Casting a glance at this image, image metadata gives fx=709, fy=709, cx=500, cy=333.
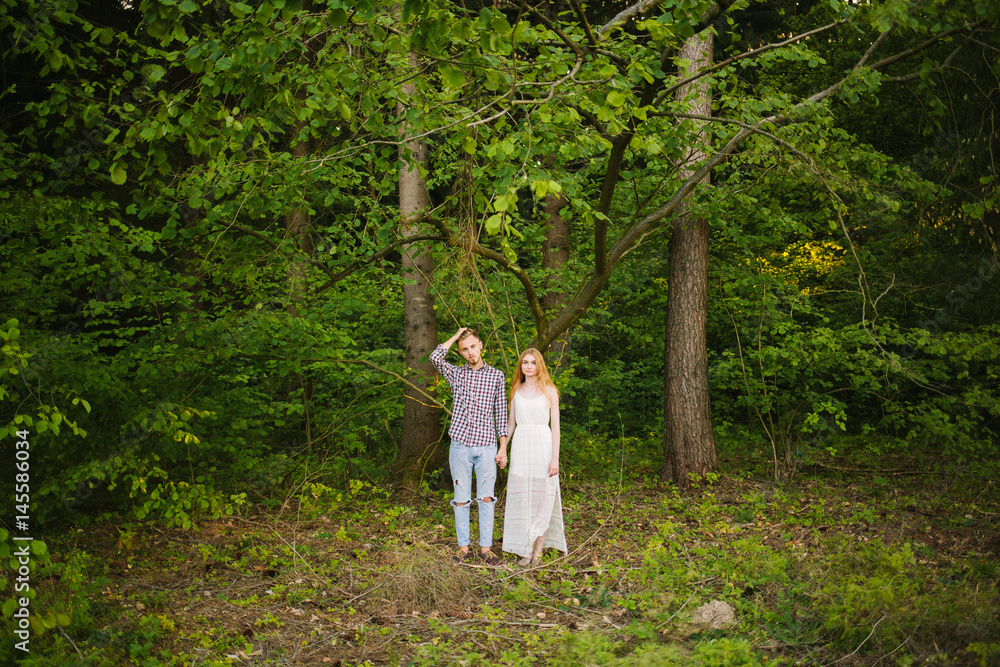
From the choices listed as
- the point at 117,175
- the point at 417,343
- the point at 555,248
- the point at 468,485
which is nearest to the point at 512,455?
the point at 468,485

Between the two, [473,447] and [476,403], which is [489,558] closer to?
[473,447]

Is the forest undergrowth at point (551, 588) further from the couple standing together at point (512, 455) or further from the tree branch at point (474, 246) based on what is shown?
the tree branch at point (474, 246)

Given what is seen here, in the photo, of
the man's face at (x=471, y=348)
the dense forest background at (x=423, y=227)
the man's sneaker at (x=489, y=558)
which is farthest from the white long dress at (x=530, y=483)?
the dense forest background at (x=423, y=227)

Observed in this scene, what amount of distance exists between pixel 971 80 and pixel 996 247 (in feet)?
5.57

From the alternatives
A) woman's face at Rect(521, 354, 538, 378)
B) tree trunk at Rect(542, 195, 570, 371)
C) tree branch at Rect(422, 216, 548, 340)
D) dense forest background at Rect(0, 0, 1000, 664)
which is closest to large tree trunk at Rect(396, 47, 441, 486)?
dense forest background at Rect(0, 0, 1000, 664)

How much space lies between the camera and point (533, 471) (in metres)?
6.05

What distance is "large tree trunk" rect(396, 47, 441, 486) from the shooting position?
8414mm

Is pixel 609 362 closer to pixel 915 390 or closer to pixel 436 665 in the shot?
pixel 915 390

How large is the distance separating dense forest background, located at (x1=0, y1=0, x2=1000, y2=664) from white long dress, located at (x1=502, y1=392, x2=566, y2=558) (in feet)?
4.08

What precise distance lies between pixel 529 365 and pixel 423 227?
8.18 feet

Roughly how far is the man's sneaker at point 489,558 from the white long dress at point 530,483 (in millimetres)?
119

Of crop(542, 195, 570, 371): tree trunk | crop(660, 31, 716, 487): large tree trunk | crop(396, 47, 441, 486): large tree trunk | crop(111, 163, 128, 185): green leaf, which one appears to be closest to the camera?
crop(111, 163, 128, 185): green leaf

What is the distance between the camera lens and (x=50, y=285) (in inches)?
265

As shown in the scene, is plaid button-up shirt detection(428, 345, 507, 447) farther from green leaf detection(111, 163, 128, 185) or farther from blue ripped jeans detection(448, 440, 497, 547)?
green leaf detection(111, 163, 128, 185)
